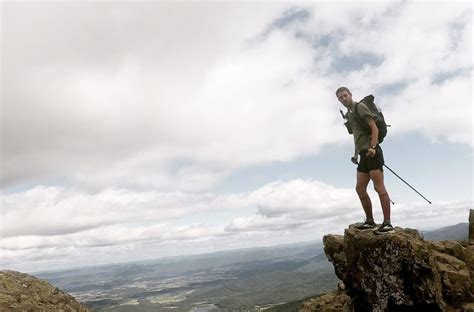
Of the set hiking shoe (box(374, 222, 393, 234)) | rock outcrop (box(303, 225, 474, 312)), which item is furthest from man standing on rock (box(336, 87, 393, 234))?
rock outcrop (box(303, 225, 474, 312))

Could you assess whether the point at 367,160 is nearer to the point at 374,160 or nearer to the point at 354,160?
the point at 374,160

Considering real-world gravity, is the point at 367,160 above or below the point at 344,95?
below

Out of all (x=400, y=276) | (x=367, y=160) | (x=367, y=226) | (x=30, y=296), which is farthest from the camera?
(x=367, y=226)

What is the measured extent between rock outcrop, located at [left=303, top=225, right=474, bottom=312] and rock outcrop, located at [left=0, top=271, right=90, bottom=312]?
11.8m

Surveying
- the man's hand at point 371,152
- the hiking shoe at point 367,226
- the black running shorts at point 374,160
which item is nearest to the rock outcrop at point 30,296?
the hiking shoe at point 367,226

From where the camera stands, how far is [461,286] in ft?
52.6

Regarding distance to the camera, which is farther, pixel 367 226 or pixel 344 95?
pixel 367 226

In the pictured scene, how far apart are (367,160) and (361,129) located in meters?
1.47

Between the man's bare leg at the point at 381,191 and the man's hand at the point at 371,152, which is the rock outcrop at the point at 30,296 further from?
the man's hand at the point at 371,152

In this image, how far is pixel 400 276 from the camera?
48.6 ft

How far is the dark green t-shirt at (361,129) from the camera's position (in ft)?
50.0

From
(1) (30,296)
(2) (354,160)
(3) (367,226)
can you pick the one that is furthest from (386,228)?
(1) (30,296)

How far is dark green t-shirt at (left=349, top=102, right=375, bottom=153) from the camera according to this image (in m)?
15.2

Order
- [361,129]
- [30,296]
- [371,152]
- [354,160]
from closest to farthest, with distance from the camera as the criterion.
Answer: [30,296]
[371,152]
[361,129]
[354,160]
